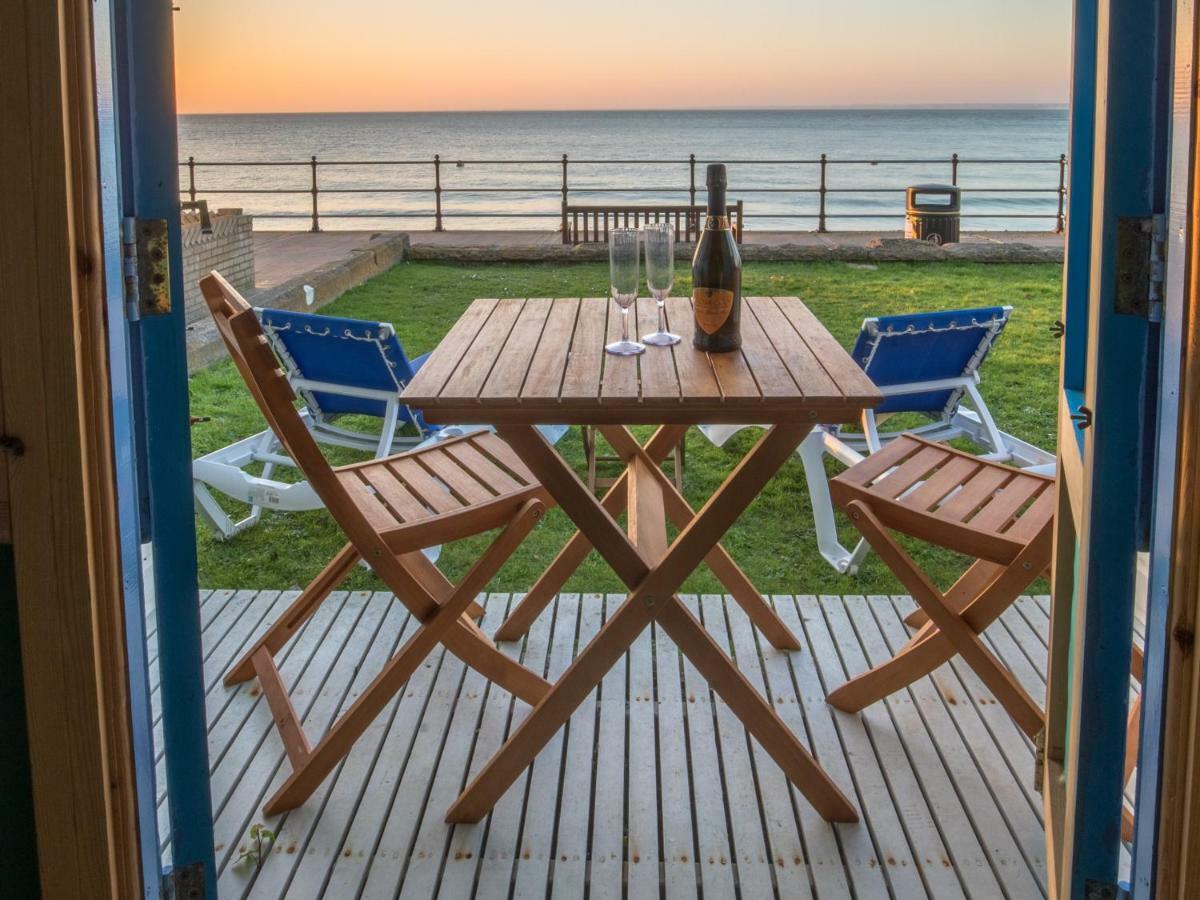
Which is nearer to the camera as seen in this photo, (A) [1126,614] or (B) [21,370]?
(B) [21,370]

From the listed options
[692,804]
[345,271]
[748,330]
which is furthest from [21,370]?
[345,271]

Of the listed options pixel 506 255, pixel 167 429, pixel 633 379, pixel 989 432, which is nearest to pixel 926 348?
pixel 989 432

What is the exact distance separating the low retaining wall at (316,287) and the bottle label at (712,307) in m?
3.76

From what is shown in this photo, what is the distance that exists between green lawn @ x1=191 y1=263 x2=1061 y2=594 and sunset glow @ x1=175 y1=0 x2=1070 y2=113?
86.5 ft

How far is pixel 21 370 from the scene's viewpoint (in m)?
1.16

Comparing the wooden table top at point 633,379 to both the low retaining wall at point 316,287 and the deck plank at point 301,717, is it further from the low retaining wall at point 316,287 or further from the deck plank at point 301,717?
the low retaining wall at point 316,287

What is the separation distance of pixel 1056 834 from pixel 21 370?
5.21 ft

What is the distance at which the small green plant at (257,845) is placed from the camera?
6.81 ft

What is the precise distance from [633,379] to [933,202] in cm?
1065

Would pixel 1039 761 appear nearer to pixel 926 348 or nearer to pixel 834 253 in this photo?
pixel 926 348

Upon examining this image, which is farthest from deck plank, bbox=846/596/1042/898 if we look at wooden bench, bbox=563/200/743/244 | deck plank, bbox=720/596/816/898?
wooden bench, bbox=563/200/743/244

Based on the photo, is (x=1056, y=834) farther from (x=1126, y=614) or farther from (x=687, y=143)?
(x=687, y=143)

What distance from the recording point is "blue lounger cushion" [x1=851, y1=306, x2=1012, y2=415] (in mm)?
3736

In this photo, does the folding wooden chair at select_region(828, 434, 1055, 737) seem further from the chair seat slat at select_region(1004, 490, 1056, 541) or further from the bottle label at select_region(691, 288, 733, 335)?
the bottle label at select_region(691, 288, 733, 335)
